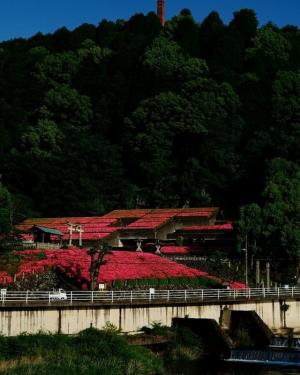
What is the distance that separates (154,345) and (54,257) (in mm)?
18899

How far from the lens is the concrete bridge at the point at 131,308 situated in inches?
1534

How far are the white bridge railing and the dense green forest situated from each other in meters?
35.9

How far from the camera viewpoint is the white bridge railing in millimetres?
40188

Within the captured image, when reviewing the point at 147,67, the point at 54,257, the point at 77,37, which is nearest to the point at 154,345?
the point at 54,257

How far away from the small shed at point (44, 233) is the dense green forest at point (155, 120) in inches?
702

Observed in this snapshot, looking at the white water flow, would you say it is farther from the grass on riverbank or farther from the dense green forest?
the dense green forest

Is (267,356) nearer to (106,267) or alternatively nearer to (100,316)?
(100,316)

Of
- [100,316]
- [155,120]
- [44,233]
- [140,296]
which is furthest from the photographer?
[155,120]

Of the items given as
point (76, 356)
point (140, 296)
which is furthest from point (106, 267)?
point (76, 356)

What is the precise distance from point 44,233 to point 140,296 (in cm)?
2827

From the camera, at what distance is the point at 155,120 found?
124812 millimetres

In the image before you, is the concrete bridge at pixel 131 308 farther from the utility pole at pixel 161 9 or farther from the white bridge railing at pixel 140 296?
the utility pole at pixel 161 9

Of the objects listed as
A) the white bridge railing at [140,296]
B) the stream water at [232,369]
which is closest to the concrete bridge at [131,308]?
the white bridge railing at [140,296]

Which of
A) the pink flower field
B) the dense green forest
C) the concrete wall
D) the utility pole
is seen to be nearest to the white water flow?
the concrete wall
